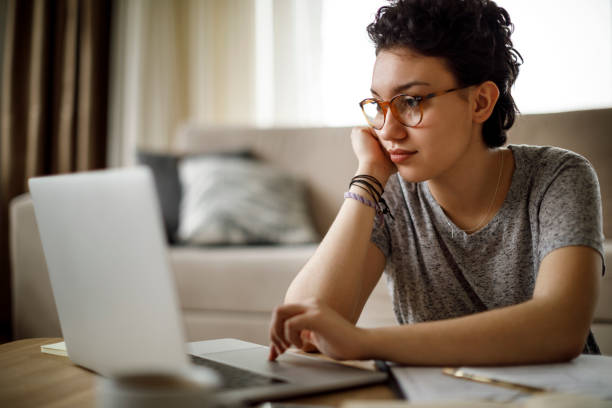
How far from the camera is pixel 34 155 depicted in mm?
3053

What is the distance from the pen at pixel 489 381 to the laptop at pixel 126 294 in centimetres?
8

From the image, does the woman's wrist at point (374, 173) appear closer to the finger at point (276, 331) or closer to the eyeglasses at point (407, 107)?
the eyeglasses at point (407, 107)

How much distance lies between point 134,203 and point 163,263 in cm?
6

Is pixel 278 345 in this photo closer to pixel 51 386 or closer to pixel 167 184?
pixel 51 386

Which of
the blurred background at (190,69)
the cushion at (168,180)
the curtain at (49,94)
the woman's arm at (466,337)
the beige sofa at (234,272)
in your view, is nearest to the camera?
the woman's arm at (466,337)

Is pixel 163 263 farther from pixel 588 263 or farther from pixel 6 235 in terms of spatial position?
pixel 6 235

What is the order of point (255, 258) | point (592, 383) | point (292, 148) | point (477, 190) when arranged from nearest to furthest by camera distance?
point (592, 383)
point (477, 190)
point (255, 258)
point (292, 148)

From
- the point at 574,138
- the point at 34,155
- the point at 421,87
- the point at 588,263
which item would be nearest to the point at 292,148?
the point at 574,138

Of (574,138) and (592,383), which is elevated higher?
(574,138)

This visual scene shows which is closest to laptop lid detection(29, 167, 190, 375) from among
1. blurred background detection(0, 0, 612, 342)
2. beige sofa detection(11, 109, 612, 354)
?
beige sofa detection(11, 109, 612, 354)

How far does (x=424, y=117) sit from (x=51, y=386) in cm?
78

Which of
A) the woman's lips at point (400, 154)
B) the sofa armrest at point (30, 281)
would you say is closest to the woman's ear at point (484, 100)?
the woman's lips at point (400, 154)

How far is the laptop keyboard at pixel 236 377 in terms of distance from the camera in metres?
0.63

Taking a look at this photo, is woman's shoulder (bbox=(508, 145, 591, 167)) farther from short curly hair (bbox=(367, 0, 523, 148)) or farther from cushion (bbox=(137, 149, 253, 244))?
Result: cushion (bbox=(137, 149, 253, 244))
